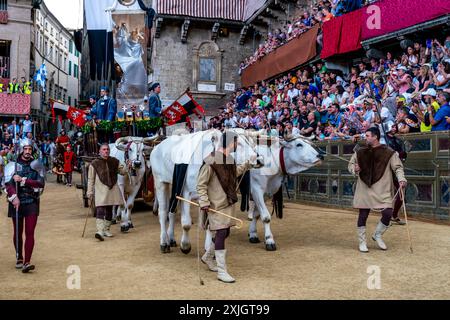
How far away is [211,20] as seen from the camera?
94.8 feet

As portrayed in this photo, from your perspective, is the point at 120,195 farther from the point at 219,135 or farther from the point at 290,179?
the point at 290,179

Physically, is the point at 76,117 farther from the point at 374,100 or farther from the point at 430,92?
the point at 430,92

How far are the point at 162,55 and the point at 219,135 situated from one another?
23.2 m

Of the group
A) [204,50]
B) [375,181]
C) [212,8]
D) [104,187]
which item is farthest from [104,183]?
[212,8]

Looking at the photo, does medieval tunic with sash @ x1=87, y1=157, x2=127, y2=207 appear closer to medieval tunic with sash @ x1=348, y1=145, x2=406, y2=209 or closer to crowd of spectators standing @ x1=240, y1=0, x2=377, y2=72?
medieval tunic with sash @ x1=348, y1=145, x2=406, y2=209

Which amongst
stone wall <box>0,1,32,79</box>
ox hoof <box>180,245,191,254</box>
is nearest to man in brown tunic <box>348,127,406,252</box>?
ox hoof <box>180,245,191,254</box>

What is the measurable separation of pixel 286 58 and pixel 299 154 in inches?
538

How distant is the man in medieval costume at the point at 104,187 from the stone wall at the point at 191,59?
63.8 feet

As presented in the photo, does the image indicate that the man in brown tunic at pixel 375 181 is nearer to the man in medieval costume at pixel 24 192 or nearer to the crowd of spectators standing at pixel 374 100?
the crowd of spectators standing at pixel 374 100

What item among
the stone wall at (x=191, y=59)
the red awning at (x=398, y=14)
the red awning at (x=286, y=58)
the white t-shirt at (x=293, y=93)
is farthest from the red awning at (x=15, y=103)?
the red awning at (x=398, y=14)

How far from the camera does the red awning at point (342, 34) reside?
54.0 feet

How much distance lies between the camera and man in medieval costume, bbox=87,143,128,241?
30.1ft

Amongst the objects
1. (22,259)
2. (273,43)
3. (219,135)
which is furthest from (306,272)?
(273,43)

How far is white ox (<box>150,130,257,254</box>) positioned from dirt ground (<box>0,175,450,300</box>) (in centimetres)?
39
